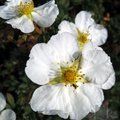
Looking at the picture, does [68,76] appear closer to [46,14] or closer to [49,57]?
[49,57]

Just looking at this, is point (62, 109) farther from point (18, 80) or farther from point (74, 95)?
point (18, 80)

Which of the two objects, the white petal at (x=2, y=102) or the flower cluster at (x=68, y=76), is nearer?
the flower cluster at (x=68, y=76)

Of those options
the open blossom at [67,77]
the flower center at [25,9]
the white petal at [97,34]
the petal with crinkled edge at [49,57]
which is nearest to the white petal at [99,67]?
the open blossom at [67,77]

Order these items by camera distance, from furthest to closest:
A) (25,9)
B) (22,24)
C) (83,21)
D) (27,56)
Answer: (27,56), (83,21), (25,9), (22,24)

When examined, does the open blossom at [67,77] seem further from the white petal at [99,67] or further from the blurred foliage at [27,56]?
the blurred foliage at [27,56]

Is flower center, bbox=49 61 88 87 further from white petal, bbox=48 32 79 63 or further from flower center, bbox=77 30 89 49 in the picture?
flower center, bbox=77 30 89 49

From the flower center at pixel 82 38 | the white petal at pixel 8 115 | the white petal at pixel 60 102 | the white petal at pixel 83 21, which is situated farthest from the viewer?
the white petal at pixel 83 21

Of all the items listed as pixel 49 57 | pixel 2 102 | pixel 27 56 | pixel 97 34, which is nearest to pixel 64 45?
pixel 49 57

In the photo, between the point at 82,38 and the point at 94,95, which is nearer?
the point at 94,95
